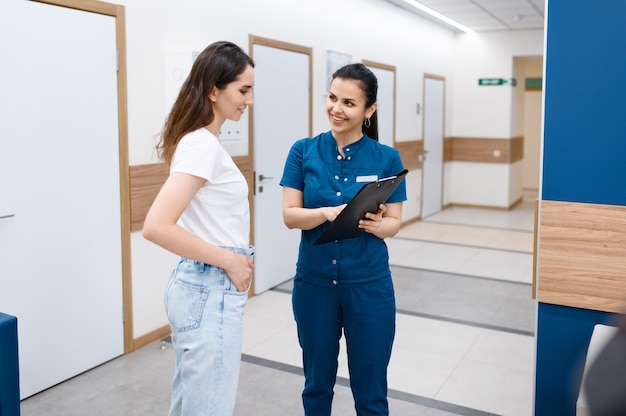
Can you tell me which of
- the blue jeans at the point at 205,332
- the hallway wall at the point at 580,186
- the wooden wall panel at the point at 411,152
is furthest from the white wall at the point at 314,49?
the hallway wall at the point at 580,186

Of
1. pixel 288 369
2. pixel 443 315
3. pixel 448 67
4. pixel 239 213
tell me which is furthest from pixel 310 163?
pixel 448 67

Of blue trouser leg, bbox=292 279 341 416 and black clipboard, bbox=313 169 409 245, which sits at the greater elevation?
black clipboard, bbox=313 169 409 245

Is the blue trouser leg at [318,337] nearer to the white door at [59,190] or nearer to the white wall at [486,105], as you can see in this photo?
the white door at [59,190]

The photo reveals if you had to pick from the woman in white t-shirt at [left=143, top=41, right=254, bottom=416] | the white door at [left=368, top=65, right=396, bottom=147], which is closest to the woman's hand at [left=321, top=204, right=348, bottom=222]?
the woman in white t-shirt at [left=143, top=41, right=254, bottom=416]

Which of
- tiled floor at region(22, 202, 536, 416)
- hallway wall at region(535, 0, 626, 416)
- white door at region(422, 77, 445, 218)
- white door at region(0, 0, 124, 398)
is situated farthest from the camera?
white door at region(422, 77, 445, 218)

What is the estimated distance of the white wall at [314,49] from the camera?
3797mm

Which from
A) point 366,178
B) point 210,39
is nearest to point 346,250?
point 366,178

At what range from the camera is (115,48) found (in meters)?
3.52

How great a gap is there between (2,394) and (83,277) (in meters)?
1.16

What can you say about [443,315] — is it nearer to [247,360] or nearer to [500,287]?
[500,287]

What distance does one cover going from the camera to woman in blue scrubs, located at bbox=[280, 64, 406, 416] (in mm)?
2133

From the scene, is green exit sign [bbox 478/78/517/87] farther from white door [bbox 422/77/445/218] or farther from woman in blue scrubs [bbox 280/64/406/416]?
woman in blue scrubs [bbox 280/64/406/416]

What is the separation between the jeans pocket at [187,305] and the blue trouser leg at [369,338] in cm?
66

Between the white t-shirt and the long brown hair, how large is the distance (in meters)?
0.04
